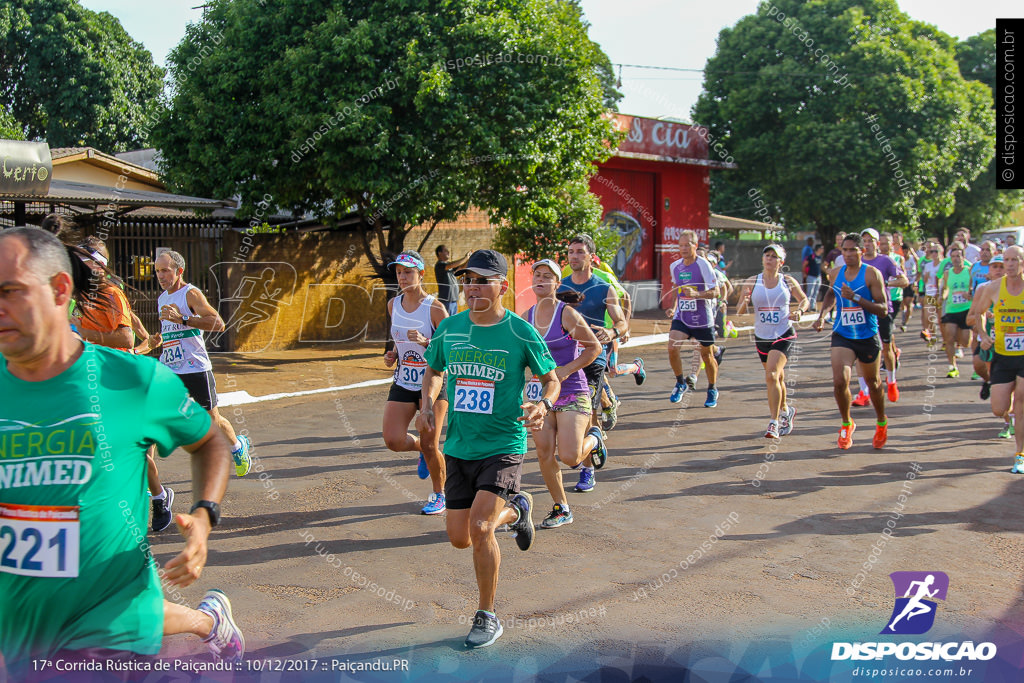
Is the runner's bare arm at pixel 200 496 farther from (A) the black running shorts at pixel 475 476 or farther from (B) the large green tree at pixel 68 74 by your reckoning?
(B) the large green tree at pixel 68 74

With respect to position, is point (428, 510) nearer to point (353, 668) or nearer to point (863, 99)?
point (353, 668)

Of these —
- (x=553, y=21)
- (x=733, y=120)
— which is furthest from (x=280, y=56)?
(x=733, y=120)

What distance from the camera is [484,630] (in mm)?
4332

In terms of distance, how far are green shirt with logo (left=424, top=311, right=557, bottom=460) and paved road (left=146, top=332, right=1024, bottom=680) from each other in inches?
36.3

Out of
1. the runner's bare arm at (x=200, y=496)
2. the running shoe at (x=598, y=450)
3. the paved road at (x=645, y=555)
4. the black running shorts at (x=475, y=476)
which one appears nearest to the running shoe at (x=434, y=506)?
the paved road at (x=645, y=555)

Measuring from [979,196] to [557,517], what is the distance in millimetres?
38905

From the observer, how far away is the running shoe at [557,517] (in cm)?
634

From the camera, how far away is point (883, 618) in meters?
4.70

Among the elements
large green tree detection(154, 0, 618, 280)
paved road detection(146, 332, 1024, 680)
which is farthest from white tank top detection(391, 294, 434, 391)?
large green tree detection(154, 0, 618, 280)

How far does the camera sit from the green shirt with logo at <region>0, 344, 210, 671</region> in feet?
8.24

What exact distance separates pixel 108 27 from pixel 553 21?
2041 centimetres

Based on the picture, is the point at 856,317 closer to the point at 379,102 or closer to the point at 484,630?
the point at 484,630

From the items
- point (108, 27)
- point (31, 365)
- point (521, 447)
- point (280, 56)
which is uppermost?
point (108, 27)

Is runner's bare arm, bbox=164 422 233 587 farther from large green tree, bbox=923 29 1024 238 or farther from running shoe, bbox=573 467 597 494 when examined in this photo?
large green tree, bbox=923 29 1024 238
